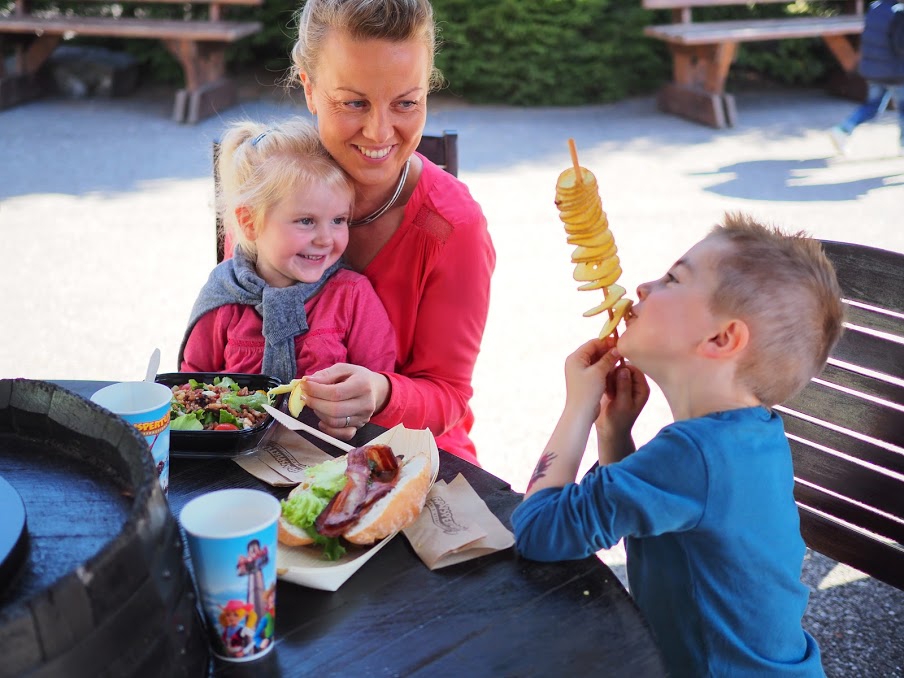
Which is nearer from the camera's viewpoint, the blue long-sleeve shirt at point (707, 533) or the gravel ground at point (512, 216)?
the blue long-sleeve shirt at point (707, 533)

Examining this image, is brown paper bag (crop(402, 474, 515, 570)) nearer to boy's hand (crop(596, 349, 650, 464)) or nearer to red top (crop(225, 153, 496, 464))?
boy's hand (crop(596, 349, 650, 464))

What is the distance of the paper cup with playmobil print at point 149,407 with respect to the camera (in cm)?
146

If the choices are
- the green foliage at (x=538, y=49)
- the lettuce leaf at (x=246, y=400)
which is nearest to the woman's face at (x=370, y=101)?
the lettuce leaf at (x=246, y=400)

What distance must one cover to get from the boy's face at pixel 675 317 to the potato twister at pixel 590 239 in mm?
48

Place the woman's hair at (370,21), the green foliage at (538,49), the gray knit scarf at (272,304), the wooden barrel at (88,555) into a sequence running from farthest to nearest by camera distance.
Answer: the green foliage at (538,49) → the gray knit scarf at (272,304) → the woman's hair at (370,21) → the wooden barrel at (88,555)

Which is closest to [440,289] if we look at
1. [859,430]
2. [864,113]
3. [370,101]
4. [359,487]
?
[370,101]

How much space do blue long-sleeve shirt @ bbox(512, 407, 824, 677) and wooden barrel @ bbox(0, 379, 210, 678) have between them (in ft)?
1.94

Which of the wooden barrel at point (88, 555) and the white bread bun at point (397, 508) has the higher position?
the wooden barrel at point (88, 555)

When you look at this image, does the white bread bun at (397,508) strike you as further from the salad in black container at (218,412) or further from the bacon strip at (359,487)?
the salad in black container at (218,412)

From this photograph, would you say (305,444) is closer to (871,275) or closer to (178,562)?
(178,562)

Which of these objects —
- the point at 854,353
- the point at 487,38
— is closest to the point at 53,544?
the point at 854,353

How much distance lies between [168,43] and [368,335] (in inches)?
316

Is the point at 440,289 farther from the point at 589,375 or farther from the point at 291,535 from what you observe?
the point at 291,535

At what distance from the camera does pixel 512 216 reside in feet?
22.3
